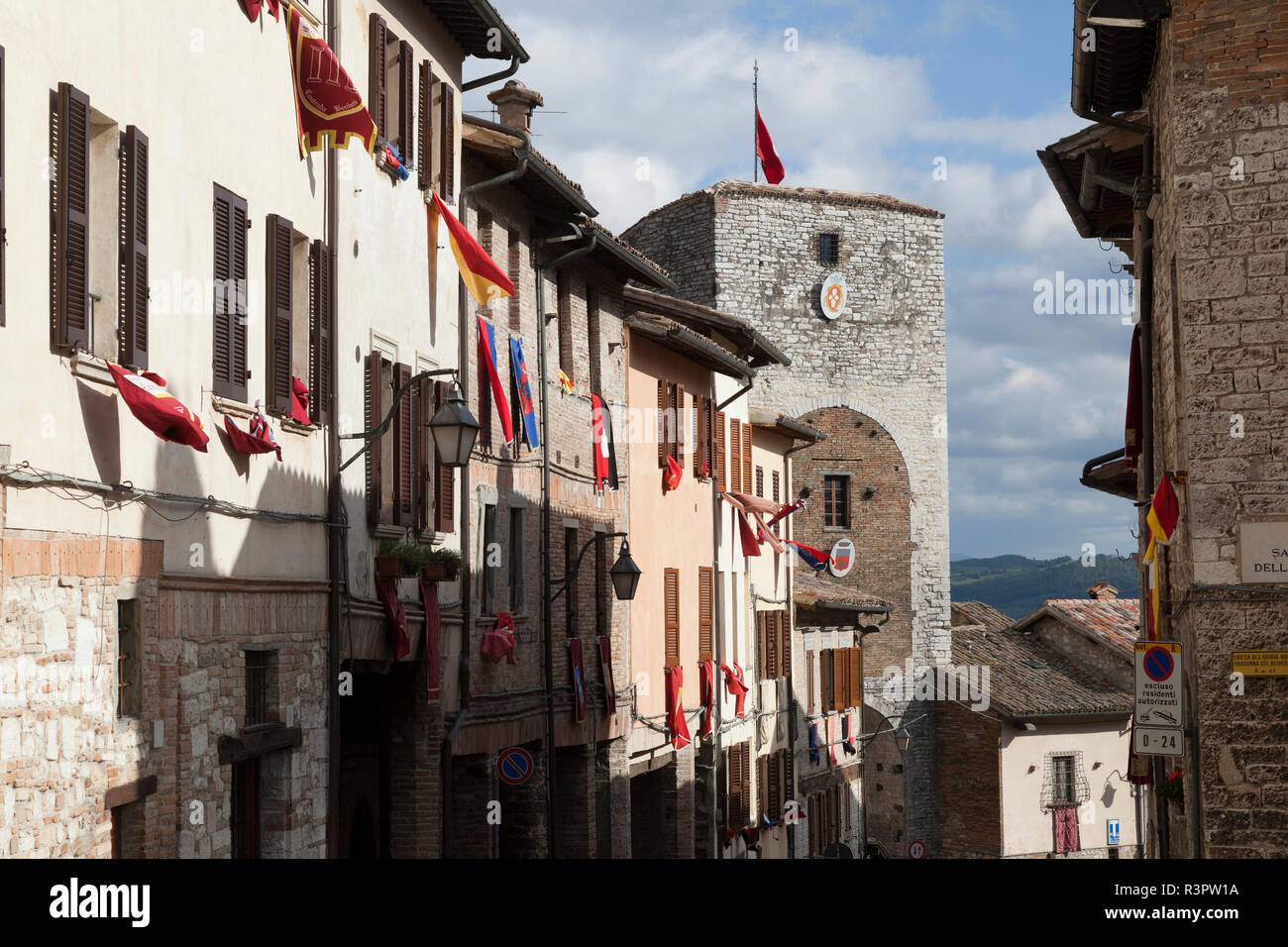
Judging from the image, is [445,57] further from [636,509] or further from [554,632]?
[636,509]

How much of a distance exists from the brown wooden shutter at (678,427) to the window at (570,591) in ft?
16.3

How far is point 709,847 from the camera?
88.9ft

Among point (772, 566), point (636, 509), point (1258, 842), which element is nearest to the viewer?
point (1258, 842)

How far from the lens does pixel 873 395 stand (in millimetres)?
42375

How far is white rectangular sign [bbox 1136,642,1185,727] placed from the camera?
1143 centimetres

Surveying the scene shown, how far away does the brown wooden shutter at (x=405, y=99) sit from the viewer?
15578 mm

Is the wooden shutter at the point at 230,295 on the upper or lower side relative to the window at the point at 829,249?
lower

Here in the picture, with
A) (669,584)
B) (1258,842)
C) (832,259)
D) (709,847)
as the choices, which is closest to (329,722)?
(1258,842)

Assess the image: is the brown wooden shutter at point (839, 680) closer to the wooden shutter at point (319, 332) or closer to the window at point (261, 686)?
the wooden shutter at point (319, 332)

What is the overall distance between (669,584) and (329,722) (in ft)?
42.6

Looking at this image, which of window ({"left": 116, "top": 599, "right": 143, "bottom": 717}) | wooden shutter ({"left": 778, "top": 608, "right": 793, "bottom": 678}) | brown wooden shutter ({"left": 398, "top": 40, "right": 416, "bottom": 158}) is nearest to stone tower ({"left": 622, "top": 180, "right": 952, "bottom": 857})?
wooden shutter ({"left": 778, "top": 608, "right": 793, "bottom": 678})

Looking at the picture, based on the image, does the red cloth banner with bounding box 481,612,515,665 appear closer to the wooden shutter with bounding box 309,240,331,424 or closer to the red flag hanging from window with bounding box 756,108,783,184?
the wooden shutter with bounding box 309,240,331,424

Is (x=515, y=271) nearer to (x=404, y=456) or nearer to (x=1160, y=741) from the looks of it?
(x=404, y=456)

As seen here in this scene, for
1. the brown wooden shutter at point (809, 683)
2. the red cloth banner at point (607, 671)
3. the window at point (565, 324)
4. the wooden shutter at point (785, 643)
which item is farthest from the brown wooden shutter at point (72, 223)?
the brown wooden shutter at point (809, 683)
